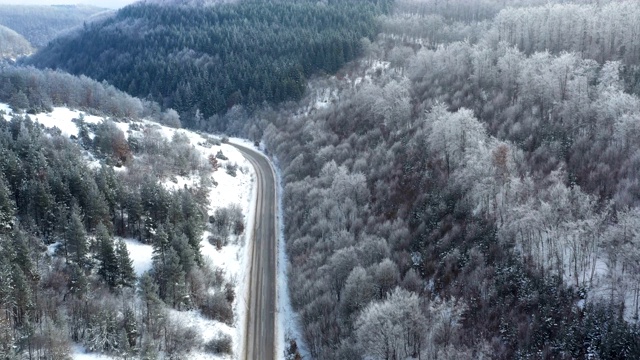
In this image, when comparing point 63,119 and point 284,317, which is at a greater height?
point 63,119

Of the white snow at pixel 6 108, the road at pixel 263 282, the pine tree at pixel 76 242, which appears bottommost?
the road at pixel 263 282

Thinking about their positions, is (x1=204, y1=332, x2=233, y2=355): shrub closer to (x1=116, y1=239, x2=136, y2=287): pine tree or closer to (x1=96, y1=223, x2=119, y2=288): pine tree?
(x1=116, y1=239, x2=136, y2=287): pine tree

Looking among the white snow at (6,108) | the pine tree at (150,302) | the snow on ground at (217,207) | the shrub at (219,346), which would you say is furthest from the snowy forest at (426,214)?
the shrub at (219,346)

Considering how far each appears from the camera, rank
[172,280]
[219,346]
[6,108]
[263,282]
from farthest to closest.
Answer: [6,108], [263,282], [172,280], [219,346]

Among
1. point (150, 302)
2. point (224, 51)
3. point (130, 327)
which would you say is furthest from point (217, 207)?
point (224, 51)

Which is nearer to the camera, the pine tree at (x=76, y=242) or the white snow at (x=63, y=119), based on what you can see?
the pine tree at (x=76, y=242)

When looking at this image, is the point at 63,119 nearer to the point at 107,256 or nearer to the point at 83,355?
the point at 107,256

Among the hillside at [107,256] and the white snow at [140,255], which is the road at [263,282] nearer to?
the hillside at [107,256]
